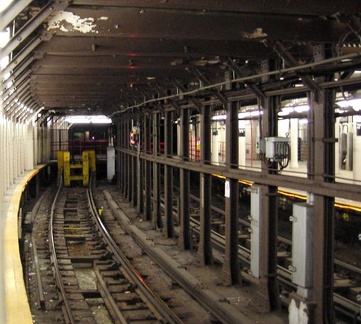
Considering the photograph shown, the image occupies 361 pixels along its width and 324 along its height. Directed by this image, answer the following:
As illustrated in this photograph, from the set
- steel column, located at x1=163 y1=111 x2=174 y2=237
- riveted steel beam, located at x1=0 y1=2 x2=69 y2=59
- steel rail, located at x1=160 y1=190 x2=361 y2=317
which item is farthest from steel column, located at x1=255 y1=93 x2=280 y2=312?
steel column, located at x1=163 y1=111 x2=174 y2=237

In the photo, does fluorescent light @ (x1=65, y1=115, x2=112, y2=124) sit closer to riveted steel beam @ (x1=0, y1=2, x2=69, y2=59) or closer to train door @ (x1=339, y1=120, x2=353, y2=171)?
train door @ (x1=339, y1=120, x2=353, y2=171)

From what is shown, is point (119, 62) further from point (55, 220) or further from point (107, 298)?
point (55, 220)

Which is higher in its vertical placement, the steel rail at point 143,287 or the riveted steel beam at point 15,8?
the riveted steel beam at point 15,8

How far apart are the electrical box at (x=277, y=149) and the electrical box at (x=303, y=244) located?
35.6 inches

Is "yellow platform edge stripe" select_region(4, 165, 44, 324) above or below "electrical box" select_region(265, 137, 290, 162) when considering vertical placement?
below

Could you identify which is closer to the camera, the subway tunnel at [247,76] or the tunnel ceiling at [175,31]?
the tunnel ceiling at [175,31]

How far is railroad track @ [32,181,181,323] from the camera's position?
27.0ft

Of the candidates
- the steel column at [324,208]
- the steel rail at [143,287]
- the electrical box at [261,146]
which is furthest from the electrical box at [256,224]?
the steel column at [324,208]

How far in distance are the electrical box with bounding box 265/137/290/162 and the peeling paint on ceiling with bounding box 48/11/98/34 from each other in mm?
2671

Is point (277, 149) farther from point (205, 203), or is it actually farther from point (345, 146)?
point (345, 146)

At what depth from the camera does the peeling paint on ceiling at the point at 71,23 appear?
541 centimetres

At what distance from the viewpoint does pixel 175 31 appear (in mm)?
5867

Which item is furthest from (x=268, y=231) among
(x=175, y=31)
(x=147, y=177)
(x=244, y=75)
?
(x=147, y=177)

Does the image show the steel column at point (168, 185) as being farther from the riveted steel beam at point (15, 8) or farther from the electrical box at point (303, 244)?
the riveted steel beam at point (15, 8)
